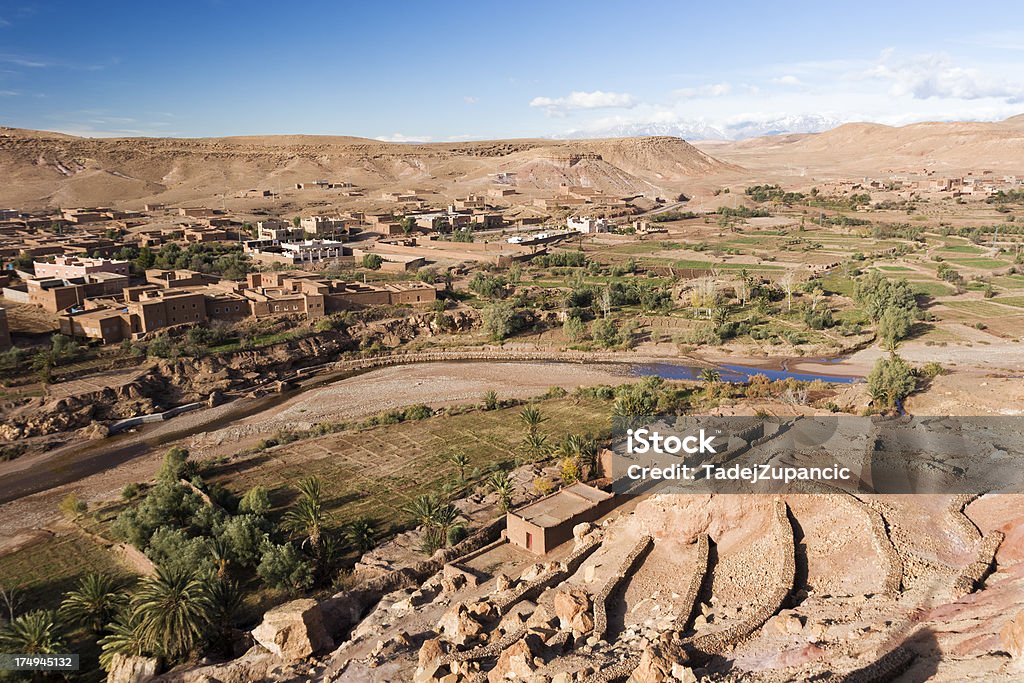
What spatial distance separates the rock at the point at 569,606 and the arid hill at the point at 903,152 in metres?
A: 129

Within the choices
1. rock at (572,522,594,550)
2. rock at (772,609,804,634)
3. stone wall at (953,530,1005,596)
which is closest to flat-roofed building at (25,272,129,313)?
rock at (572,522,594,550)

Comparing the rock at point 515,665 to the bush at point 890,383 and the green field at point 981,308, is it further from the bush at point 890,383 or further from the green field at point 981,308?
the green field at point 981,308

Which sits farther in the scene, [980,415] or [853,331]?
[853,331]

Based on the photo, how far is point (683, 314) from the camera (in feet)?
132

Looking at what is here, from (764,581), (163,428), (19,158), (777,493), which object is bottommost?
(163,428)

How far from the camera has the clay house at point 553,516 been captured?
15.6 meters

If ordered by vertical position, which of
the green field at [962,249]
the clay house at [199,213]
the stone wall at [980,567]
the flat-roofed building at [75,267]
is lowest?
the green field at [962,249]

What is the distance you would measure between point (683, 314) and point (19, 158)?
87.7 m

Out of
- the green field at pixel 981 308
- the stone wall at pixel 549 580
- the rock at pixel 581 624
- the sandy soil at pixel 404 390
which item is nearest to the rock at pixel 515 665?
the rock at pixel 581 624

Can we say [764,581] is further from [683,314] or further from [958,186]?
[958,186]

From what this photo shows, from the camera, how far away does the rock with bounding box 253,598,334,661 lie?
12.3 m

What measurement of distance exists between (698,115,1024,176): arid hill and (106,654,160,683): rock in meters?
134

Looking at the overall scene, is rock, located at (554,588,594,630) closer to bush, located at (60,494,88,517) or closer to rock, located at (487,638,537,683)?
rock, located at (487,638,537,683)

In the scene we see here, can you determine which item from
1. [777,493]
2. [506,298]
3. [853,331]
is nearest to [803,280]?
[853,331]
